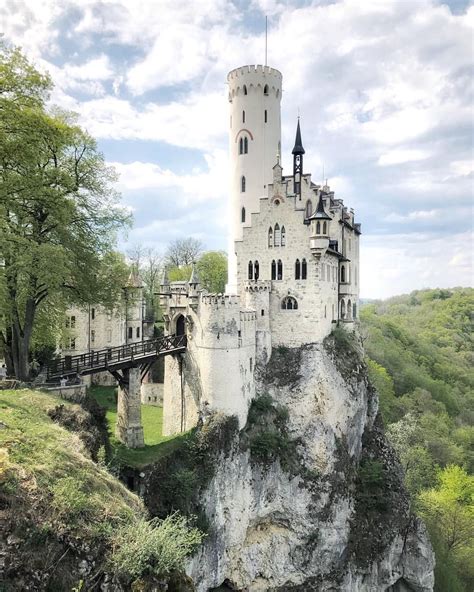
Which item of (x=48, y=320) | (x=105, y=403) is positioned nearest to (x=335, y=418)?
(x=105, y=403)

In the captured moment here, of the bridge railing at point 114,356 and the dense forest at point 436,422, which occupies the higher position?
the bridge railing at point 114,356

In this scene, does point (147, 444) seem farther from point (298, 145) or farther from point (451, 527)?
point (451, 527)

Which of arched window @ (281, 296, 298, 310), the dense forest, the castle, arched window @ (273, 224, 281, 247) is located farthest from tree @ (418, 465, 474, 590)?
arched window @ (273, 224, 281, 247)

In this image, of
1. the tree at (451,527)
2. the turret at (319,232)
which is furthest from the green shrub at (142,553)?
the tree at (451,527)

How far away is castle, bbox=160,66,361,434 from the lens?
27828 millimetres

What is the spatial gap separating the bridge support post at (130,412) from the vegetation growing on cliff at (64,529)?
10.8m

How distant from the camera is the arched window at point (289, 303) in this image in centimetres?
3228

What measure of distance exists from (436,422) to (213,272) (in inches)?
1305

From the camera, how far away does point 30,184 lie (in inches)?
846

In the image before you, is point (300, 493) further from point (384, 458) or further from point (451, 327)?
point (451, 327)

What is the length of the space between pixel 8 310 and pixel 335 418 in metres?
22.0

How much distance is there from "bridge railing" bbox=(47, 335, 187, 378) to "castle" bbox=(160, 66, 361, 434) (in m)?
A: 1.24

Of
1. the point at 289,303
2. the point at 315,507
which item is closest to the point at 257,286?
the point at 289,303

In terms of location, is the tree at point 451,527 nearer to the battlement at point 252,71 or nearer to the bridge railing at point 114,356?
the bridge railing at point 114,356
